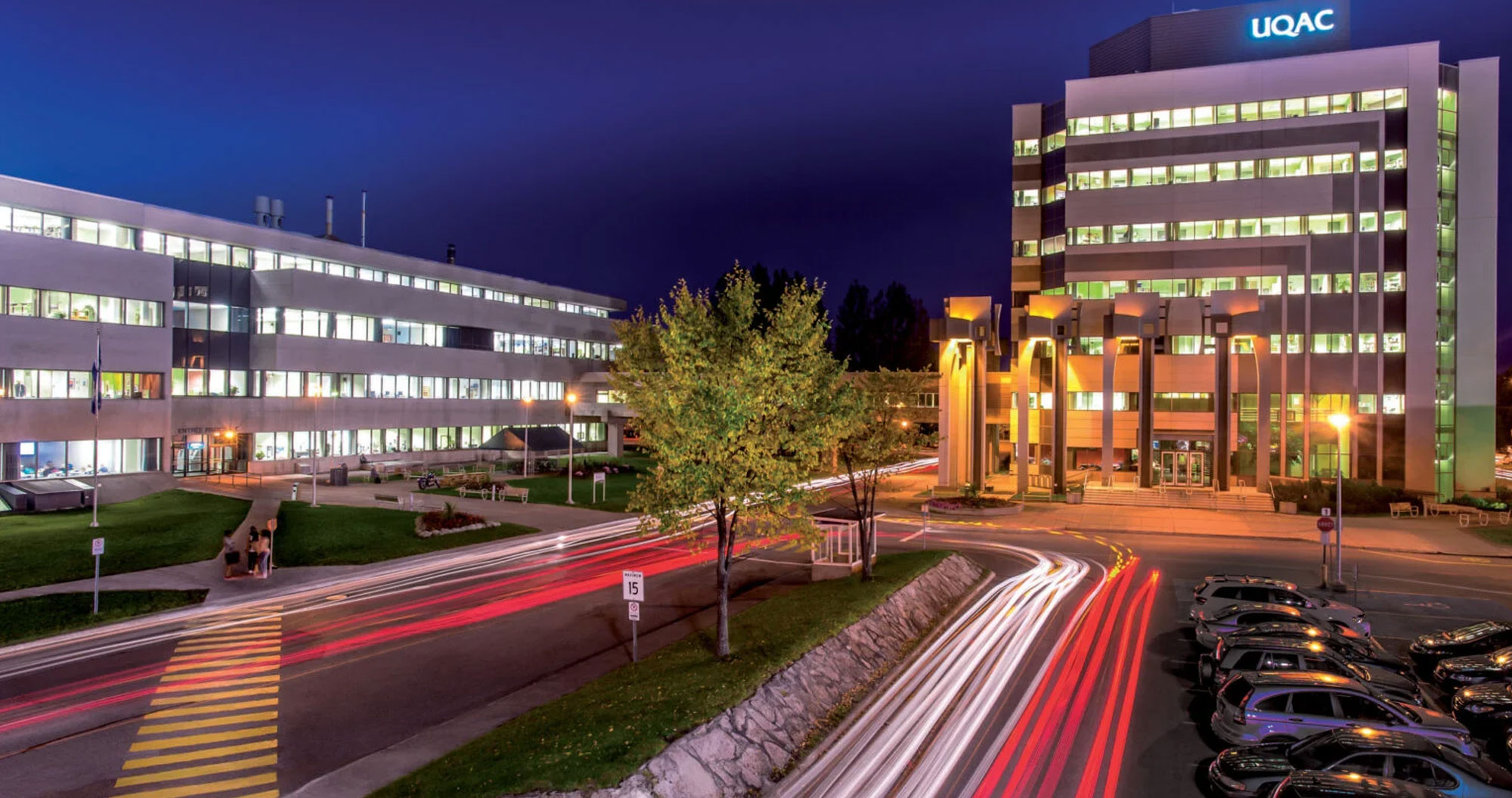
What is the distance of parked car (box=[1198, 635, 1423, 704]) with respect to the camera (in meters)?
16.3

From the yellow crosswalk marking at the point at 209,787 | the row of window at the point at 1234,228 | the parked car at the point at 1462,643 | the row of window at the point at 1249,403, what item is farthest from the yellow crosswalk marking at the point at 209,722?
the row of window at the point at 1234,228

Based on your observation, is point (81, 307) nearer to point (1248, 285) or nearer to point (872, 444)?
point (872, 444)

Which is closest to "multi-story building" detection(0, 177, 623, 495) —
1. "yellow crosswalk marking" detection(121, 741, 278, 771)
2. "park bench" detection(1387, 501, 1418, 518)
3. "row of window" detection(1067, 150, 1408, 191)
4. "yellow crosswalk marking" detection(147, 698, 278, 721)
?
"yellow crosswalk marking" detection(147, 698, 278, 721)

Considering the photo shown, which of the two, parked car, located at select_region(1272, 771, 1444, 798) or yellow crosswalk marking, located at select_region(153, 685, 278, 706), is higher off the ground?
parked car, located at select_region(1272, 771, 1444, 798)

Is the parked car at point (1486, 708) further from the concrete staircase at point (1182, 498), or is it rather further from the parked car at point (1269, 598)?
the concrete staircase at point (1182, 498)


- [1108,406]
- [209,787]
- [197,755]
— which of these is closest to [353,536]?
[197,755]

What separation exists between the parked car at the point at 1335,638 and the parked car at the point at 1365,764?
195 inches

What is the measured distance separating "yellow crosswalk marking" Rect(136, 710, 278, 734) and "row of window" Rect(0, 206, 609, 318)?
41.2 m

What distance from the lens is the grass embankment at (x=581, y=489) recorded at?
156 ft

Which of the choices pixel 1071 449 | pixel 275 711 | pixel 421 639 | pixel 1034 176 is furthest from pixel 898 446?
pixel 1034 176

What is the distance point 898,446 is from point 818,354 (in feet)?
25.9

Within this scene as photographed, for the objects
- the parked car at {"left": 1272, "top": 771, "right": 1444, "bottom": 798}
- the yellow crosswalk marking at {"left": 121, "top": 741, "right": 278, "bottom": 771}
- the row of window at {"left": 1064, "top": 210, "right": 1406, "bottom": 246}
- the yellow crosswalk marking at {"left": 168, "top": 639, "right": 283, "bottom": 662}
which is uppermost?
the row of window at {"left": 1064, "top": 210, "right": 1406, "bottom": 246}

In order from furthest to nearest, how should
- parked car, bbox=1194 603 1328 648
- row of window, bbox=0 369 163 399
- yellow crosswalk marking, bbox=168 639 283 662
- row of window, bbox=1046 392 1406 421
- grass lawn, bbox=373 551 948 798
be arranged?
1. row of window, bbox=1046 392 1406 421
2. row of window, bbox=0 369 163 399
3. parked car, bbox=1194 603 1328 648
4. yellow crosswalk marking, bbox=168 639 283 662
5. grass lawn, bbox=373 551 948 798

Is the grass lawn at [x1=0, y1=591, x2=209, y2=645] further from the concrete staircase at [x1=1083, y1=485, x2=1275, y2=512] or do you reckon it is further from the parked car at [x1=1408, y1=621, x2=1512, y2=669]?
the concrete staircase at [x1=1083, y1=485, x2=1275, y2=512]
